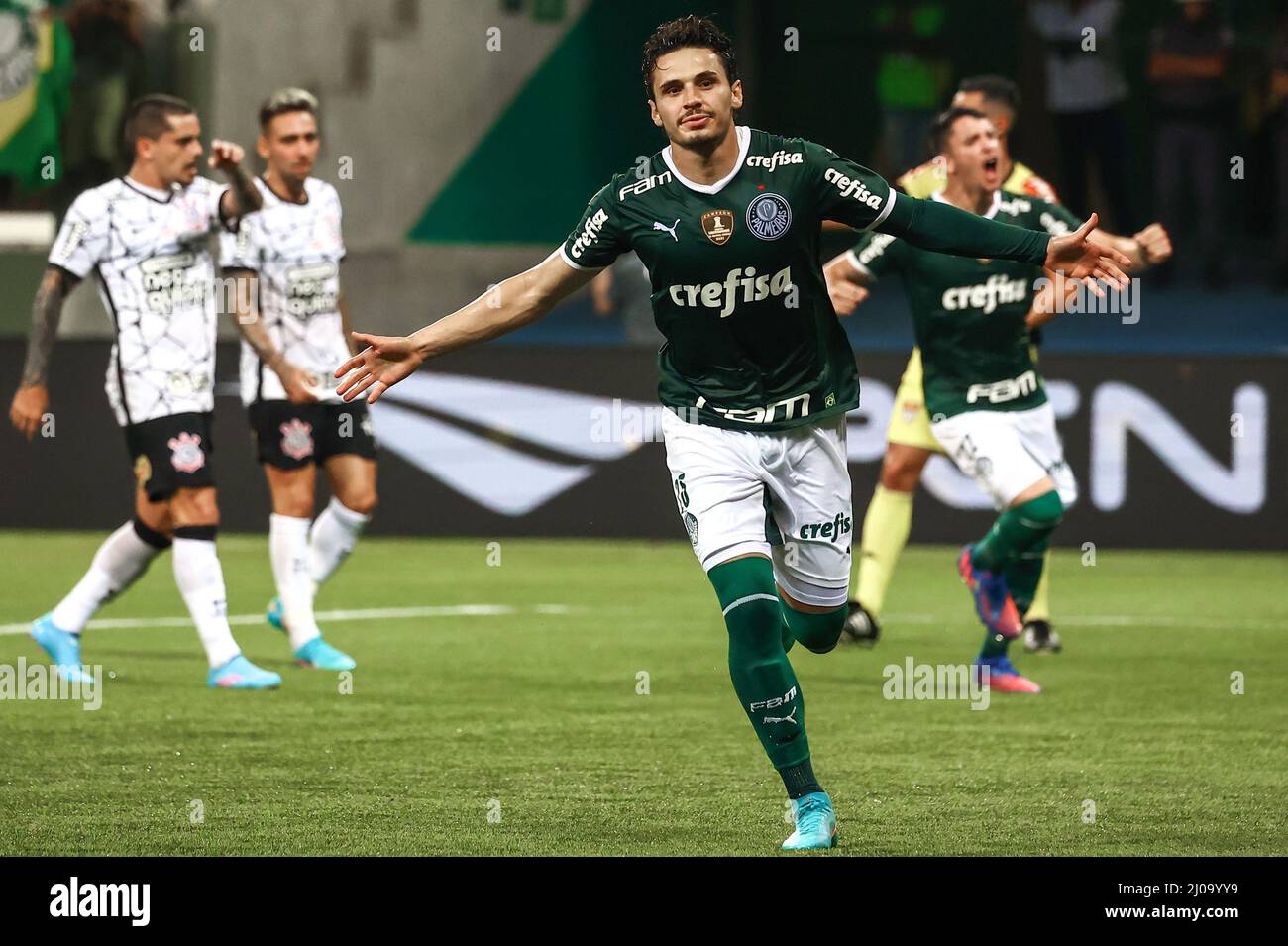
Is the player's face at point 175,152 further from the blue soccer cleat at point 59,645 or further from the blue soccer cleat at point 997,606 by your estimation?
the blue soccer cleat at point 997,606

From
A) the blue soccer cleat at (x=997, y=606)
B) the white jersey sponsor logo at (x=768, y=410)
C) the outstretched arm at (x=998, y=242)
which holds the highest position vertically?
the outstretched arm at (x=998, y=242)

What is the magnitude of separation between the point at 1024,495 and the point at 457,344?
374 cm

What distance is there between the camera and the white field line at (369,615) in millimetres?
11469

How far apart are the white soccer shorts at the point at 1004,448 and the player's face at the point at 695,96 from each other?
11.6 ft

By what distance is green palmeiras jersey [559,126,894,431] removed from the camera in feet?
20.9

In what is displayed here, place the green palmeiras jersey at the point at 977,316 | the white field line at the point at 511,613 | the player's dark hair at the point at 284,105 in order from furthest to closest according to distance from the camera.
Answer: the white field line at the point at 511,613 < the player's dark hair at the point at 284,105 < the green palmeiras jersey at the point at 977,316

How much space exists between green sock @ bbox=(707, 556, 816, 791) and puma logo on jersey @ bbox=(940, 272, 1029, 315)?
148 inches

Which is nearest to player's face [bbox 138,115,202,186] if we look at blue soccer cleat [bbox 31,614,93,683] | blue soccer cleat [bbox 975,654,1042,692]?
blue soccer cleat [bbox 31,614,93,683]

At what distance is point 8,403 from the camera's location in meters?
15.2

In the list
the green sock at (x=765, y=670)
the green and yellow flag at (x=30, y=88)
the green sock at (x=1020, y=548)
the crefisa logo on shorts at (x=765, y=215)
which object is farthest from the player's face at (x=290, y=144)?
the green and yellow flag at (x=30, y=88)

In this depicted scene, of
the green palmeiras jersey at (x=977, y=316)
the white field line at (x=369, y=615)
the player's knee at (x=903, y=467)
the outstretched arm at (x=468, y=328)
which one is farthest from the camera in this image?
the white field line at (x=369, y=615)

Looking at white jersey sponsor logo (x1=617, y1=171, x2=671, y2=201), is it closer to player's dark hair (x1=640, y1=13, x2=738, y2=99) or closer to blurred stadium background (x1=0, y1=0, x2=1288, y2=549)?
player's dark hair (x1=640, y1=13, x2=738, y2=99)

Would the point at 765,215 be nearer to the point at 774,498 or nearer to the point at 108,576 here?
the point at 774,498

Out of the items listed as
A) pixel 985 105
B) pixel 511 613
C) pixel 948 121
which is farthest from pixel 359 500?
pixel 985 105
